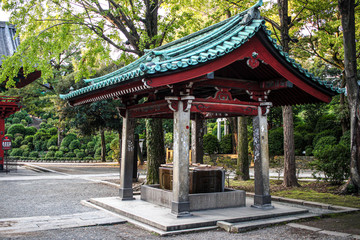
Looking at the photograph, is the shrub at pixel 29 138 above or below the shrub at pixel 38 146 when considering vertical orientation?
above

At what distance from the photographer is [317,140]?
24156mm

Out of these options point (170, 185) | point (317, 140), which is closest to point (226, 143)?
point (317, 140)

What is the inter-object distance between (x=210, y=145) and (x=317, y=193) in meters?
18.4

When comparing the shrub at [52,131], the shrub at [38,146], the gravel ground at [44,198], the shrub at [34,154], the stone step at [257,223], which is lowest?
the gravel ground at [44,198]

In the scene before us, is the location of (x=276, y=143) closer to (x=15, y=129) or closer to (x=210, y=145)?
(x=210, y=145)

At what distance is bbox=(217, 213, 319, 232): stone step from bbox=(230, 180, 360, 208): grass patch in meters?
2.35

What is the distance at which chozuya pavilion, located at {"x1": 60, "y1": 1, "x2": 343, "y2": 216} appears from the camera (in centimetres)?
735

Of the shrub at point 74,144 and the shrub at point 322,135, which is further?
the shrub at point 74,144

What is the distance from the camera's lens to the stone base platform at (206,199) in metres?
8.37

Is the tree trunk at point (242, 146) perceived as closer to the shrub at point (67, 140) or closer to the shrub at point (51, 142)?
the shrub at point (67, 140)

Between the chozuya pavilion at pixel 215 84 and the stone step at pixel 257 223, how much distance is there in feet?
2.61

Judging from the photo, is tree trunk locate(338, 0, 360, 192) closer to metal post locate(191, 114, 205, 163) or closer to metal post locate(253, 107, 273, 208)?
metal post locate(253, 107, 273, 208)

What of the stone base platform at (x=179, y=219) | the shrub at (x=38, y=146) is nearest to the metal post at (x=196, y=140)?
the stone base platform at (x=179, y=219)

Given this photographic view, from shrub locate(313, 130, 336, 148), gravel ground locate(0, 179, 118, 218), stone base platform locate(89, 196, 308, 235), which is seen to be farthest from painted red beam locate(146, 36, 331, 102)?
shrub locate(313, 130, 336, 148)
